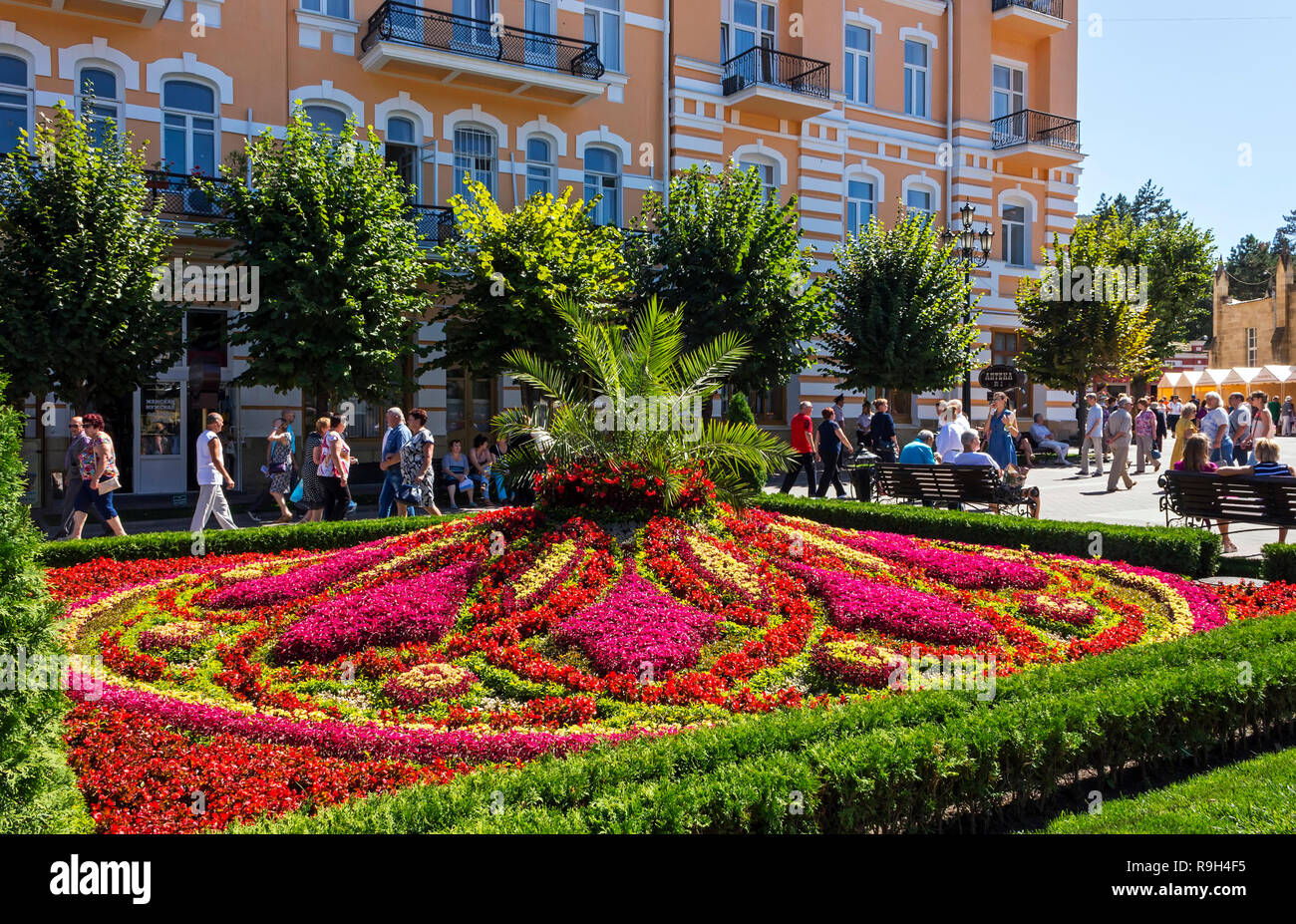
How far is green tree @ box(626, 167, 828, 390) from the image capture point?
22.1 meters

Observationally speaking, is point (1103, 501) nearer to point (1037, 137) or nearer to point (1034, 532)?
point (1034, 532)

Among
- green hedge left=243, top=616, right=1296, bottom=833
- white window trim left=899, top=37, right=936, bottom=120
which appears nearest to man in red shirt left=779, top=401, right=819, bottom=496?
green hedge left=243, top=616, right=1296, bottom=833

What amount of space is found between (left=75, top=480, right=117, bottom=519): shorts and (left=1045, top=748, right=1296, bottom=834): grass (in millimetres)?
11996

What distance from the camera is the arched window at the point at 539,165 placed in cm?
2419

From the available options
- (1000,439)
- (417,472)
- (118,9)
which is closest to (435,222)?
(118,9)

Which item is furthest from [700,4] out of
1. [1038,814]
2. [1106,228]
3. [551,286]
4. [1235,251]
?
[1235,251]

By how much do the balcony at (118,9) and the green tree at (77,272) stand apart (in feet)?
10.9

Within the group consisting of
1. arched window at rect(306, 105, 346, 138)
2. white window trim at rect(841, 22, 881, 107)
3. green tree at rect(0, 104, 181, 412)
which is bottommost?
green tree at rect(0, 104, 181, 412)

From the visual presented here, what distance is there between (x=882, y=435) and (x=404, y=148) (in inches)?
492

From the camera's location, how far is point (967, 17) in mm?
31438

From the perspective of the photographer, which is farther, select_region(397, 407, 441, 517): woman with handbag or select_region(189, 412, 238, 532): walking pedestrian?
select_region(397, 407, 441, 517): woman with handbag

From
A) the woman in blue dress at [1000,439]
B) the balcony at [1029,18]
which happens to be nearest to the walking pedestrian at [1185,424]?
the woman in blue dress at [1000,439]

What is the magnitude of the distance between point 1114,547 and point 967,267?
48.0 ft

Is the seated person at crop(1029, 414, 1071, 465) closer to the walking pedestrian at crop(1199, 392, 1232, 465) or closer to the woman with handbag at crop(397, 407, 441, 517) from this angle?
the walking pedestrian at crop(1199, 392, 1232, 465)
